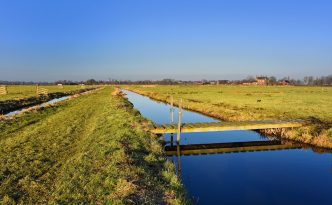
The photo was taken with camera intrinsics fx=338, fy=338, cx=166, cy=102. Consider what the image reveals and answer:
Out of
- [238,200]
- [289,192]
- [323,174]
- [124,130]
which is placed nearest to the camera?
[238,200]

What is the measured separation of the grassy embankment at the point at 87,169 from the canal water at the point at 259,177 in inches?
68.3

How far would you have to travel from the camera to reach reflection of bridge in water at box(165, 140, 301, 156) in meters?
20.3

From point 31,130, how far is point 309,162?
57.0ft

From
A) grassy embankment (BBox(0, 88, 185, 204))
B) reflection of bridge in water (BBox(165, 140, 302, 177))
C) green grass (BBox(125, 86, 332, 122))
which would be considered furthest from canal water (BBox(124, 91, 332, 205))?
green grass (BBox(125, 86, 332, 122))

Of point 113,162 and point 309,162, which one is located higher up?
point 113,162

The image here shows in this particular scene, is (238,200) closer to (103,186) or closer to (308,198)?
(308,198)

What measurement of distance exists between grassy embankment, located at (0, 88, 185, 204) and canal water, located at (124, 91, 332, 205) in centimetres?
173

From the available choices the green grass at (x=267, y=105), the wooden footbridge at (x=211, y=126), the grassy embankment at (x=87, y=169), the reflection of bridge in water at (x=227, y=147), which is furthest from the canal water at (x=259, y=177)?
the green grass at (x=267, y=105)

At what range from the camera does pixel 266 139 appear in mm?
24391

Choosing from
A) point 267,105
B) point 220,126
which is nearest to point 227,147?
point 220,126

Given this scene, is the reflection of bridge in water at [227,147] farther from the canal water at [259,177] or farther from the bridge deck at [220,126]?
the bridge deck at [220,126]

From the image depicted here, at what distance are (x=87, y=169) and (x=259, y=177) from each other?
7601 mm

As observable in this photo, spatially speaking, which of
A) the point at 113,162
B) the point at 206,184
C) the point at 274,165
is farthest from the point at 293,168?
the point at 113,162

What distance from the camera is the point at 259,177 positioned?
15125mm
